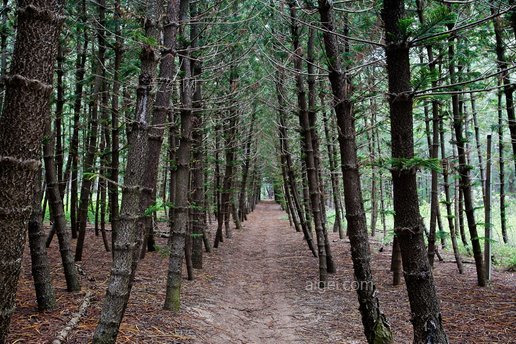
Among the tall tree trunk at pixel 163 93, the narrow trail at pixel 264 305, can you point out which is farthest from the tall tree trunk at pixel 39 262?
the narrow trail at pixel 264 305

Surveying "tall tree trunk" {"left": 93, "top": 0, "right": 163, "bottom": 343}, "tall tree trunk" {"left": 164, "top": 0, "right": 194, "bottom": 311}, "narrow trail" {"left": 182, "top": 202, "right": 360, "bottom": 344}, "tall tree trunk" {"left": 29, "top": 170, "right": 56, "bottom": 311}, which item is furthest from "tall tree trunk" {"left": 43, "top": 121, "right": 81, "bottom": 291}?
"tall tree trunk" {"left": 93, "top": 0, "right": 163, "bottom": 343}

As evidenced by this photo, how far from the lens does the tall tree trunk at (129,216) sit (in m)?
3.19

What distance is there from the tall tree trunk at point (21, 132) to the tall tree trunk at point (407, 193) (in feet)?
→ 7.07

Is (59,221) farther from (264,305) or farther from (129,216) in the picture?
(264,305)

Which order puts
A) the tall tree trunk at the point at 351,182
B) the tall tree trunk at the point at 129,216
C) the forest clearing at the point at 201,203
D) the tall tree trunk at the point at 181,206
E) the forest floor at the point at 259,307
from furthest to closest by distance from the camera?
the tall tree trunk at the point at 181,206 → the forest floor at the point at 259,307 → the tall tree trunk at the point at 351,182 → the tall tree trunk at the point at 129,216 → the forest clearing at the point at 201,203

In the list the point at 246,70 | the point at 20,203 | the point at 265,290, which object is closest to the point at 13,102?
the point at 20,203

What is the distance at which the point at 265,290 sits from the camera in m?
7.94

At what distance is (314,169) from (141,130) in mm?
5841

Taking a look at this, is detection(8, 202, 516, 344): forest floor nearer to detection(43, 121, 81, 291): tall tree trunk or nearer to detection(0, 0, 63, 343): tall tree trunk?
detection(43, 121, 81, 291): tall tree trunk

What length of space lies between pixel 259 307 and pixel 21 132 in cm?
561

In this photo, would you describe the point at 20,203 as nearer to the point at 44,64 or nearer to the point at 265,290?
the point at 44,64

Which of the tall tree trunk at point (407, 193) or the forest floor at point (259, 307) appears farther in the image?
the forest floor at point (259, 307)

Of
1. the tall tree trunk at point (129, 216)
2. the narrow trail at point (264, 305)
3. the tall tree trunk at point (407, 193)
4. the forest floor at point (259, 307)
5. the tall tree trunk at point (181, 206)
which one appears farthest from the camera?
the tall tree trunk at point (181, 206)

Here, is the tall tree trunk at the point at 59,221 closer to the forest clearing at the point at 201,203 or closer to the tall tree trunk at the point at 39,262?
the forest clearing at the point at 201,203
